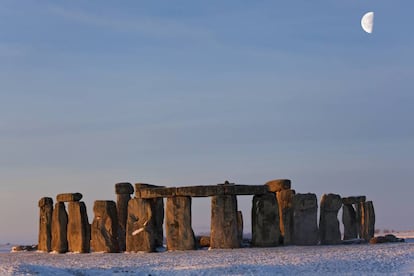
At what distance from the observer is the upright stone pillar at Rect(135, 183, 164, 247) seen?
33.0 m

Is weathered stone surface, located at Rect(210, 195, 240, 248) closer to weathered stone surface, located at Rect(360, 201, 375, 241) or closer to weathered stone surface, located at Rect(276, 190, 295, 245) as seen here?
weathered stone surface, located at Rect(276, 190, 295, 245)

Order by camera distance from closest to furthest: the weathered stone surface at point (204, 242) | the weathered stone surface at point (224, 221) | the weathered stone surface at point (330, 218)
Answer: the weathered stone surface at point (224, 221) → the weathered stone surface at point (330, 218) → the weathered stone surface at point (204, 242)

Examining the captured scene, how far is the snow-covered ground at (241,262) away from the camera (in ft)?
77.4

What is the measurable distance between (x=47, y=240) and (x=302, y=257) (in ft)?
47.2

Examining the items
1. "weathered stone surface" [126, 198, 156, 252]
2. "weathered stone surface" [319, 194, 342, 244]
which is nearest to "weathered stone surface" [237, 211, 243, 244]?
"weathered stone surface" [319, 194, 342, 244]

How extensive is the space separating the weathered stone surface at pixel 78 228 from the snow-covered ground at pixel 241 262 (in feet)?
10.6

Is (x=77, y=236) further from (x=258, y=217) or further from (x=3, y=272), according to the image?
(x=3, y=272)

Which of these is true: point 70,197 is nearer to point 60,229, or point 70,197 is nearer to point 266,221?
point 60,229

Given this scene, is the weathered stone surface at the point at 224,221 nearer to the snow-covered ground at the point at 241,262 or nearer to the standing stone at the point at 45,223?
the snow-covered ground at the point at 241,262

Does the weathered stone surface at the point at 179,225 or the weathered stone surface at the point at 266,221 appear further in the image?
the weathered stone surface at the point at 266,221

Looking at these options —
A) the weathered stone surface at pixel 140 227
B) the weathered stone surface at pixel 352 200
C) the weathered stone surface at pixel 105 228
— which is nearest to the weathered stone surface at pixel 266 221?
the weathered stone surface at pixel 140 227

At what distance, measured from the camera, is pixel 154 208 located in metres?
33.1

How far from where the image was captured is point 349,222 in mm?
39594

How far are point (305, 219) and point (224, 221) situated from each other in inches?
137
